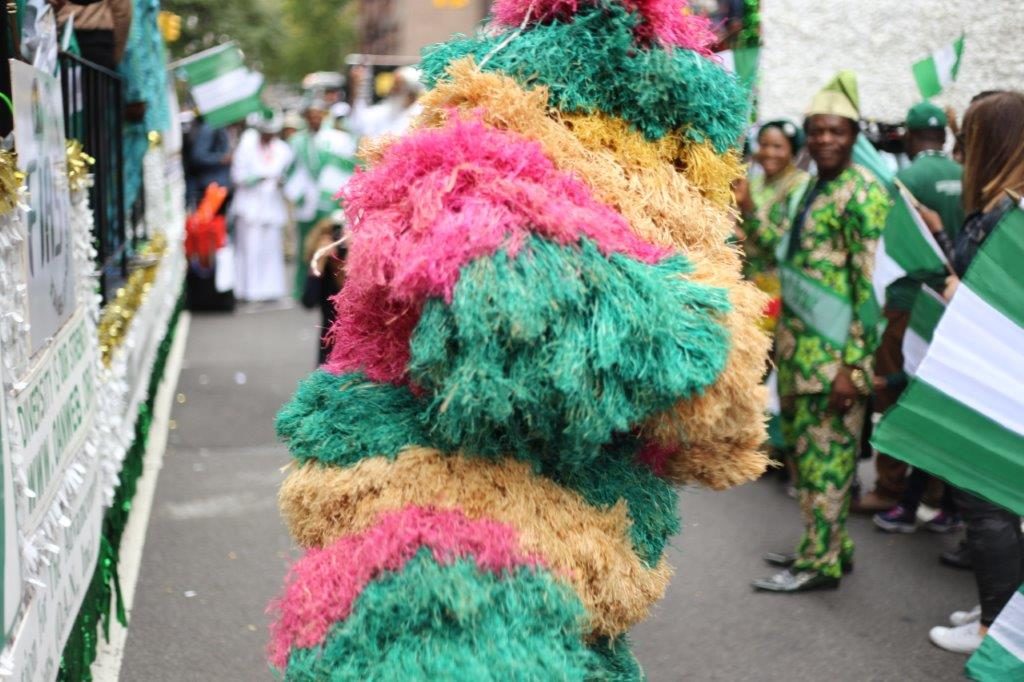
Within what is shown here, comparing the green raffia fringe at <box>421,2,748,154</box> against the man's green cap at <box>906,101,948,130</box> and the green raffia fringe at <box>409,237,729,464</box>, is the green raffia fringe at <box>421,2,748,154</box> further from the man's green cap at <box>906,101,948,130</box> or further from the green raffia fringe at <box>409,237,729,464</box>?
the man's green cap at <box>906,101,948,130</box>

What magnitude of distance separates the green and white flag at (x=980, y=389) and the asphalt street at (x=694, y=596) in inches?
44.8

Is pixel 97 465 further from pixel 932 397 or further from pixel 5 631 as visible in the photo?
pixel 932 397

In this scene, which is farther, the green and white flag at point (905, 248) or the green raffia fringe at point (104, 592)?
the green and white flag at point (905, 248)

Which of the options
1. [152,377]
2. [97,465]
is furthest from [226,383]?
[97,465]

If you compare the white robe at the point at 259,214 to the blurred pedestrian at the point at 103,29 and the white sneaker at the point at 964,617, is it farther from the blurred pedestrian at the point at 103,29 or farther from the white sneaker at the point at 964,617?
the white sneaker at the point at 964,617

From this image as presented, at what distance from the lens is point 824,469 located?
211 inches

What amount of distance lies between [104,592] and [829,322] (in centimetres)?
307

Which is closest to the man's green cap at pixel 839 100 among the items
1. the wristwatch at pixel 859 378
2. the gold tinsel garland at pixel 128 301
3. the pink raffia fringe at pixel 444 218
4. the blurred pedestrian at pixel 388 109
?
the wristwatch at pixel 859 378

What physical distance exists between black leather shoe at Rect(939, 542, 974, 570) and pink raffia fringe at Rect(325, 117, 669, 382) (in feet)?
13.3

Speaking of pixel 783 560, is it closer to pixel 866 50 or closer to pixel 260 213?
pixel 866 50

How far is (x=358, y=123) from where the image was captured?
16.6 m

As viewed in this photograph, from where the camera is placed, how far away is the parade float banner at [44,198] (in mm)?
3342

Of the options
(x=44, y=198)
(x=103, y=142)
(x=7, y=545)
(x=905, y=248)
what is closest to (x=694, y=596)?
(x=905, y=248)

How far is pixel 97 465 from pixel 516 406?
2517 millimetres
